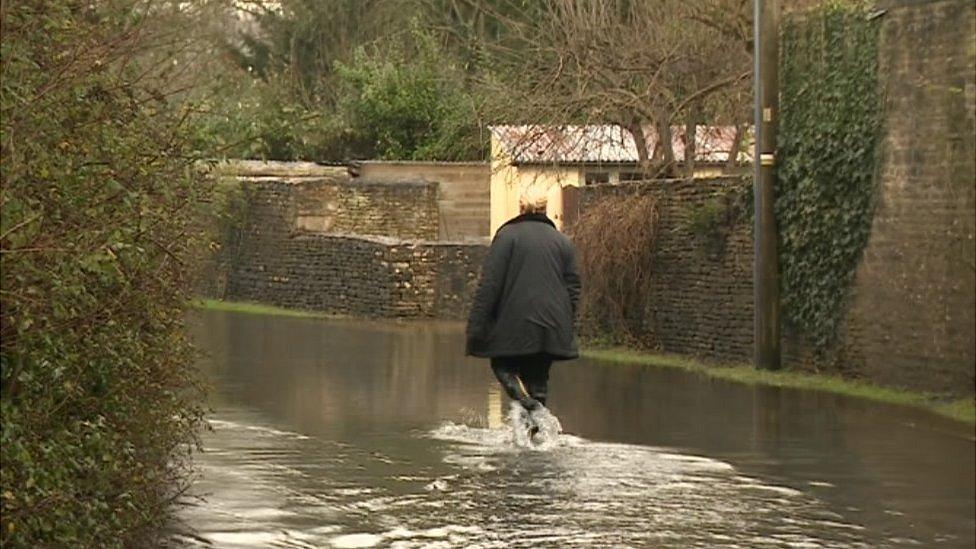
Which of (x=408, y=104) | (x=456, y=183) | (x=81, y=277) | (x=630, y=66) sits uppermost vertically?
(x=408, y=104)

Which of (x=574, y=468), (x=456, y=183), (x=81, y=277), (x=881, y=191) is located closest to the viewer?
(x=81, y=277)

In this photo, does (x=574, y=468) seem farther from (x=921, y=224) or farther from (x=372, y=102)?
(x=372, y=102)

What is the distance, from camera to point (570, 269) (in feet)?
50.6

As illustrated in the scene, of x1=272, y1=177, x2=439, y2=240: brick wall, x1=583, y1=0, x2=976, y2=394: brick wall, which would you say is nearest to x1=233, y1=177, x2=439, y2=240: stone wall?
x1=272, y1=177, x2=439, y2=240: brick wall

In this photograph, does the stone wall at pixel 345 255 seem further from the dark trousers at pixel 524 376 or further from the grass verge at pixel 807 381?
the dark trousers at pixel 524 376

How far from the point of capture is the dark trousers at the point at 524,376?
49.5ft

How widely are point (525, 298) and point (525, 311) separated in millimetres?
99

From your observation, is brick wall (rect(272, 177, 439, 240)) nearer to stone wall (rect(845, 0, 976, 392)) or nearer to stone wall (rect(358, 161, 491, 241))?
stone wall (rect(358, 161, 491, 241))

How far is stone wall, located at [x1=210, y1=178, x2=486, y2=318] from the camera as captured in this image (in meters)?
37.1

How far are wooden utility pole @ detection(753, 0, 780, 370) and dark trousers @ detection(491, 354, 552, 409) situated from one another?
8118mm

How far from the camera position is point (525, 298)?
15000mm

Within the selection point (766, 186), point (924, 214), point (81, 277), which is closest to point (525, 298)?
point (924, 214)

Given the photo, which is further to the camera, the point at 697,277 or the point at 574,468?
the point at 697,277

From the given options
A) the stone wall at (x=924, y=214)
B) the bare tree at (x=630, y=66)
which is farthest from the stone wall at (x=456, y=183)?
the stone wall at (x=924, y=214)
